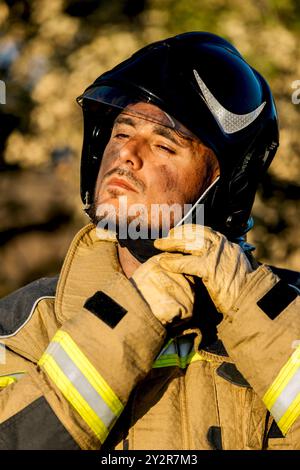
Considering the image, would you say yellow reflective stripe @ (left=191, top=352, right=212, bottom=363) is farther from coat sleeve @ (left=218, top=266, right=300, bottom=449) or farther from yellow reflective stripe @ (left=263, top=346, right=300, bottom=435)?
yellow reflective stripe @ (left=263, top=346, right=300, bottom=435)

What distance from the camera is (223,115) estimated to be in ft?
9.26

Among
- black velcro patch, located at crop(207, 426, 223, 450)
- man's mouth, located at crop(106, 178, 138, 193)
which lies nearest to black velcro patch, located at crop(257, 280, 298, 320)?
black velcro patch, located at crop(207, 426, 223, 450)

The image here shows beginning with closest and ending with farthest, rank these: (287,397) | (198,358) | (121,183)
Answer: (287,397) → (198,358) → (121,183)

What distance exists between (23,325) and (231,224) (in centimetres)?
90

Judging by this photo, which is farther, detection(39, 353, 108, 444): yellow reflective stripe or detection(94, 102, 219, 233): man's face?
detection(94, 102, 219, 233): man's face

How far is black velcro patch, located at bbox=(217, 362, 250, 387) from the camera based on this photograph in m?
2.35

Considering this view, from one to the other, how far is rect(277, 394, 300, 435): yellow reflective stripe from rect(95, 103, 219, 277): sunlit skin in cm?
79

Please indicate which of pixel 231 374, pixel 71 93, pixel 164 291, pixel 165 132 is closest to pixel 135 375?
pixel 164 291

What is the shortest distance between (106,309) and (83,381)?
202 millimetres

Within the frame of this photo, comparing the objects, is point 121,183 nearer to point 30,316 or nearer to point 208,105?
point 208,105

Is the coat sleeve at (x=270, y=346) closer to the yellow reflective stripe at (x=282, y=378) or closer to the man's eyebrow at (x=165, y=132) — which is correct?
the yellow reflective stripe at (x=282, y=378)

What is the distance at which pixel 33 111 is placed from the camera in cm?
620

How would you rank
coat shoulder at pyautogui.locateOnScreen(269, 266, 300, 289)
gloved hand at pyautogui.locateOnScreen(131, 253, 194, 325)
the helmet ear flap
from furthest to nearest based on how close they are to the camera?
the helmet ear flap
coat shoulder at pyautogui.locateOnScreen(269, 266, 300, 289)
gloved hand at pyautogui.locateOnScreen(131, 253, 194, 325)

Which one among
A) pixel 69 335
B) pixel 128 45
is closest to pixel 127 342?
pixel 69 335
